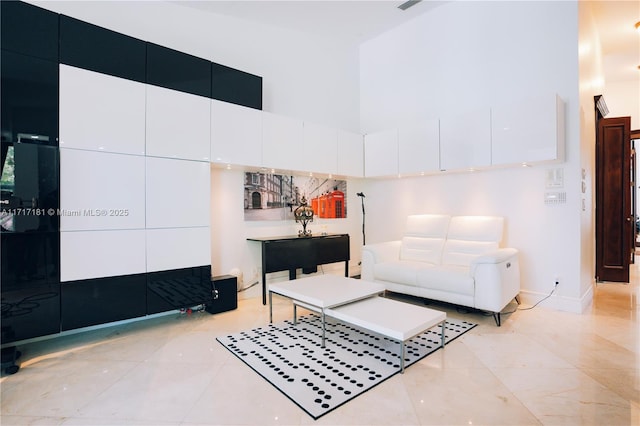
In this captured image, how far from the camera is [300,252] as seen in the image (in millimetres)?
4090

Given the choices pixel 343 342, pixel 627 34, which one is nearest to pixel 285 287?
pixel 343 342

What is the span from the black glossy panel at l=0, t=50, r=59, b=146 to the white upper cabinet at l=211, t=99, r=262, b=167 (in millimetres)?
1305

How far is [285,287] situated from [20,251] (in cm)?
206

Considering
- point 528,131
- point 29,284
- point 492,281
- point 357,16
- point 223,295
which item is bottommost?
point 223,295

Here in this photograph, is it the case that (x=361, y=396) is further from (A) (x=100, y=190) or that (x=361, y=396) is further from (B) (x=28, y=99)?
(B) (x=28, y=99)

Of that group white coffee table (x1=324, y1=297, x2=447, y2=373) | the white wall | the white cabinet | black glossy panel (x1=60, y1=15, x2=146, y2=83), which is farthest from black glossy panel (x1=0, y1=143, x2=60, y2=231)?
the white wall

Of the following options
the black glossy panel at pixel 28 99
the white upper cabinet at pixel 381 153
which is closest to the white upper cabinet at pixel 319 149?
the white upper cabinet at pixel 381 153

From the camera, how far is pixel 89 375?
7.00 feet

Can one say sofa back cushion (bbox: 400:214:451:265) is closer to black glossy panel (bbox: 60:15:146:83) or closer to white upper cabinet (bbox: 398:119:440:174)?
white upper cabinet (bbox: 398:119:440:174)

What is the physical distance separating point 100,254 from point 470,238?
381cm

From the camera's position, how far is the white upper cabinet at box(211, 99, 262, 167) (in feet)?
11.0

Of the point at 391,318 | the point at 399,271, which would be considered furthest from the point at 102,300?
the point at 399,271

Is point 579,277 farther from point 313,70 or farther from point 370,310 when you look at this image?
point 313,70

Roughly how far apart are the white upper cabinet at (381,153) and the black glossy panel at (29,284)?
384 cm
